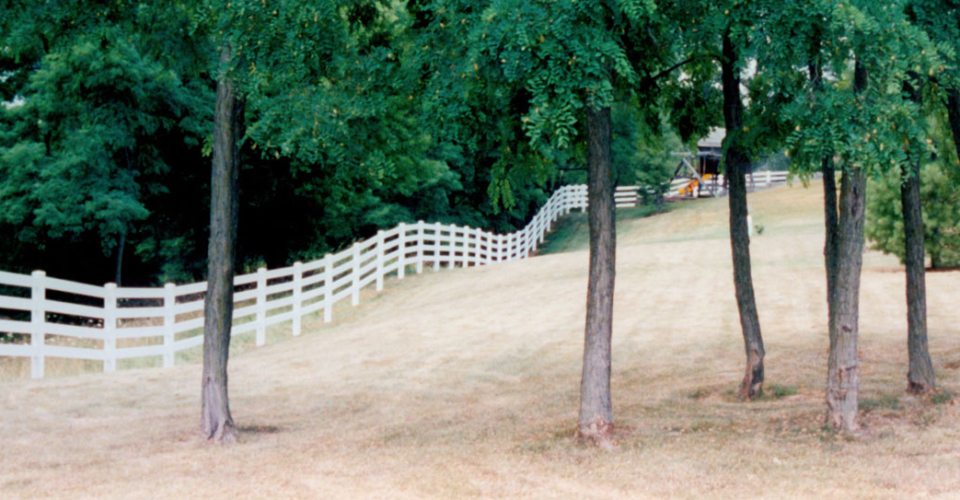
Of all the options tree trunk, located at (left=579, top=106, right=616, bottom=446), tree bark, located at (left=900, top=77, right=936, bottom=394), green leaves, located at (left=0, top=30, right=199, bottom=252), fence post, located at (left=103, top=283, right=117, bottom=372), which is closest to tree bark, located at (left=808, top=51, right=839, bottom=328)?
tree bark, located at (left=900, top=77, right=936, bottom=394)

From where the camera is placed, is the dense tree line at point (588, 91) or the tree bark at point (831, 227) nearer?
the dense tree line at point (588, 91)

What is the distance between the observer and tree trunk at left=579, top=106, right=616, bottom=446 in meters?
8.84

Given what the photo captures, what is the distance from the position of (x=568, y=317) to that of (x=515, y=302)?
2.55m

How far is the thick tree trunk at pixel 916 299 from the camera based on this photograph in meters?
10.3

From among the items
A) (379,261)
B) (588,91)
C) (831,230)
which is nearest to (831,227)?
(831,230)

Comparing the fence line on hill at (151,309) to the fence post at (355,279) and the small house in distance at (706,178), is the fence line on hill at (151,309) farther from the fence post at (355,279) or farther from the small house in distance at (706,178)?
the small house in distance at (706,178)

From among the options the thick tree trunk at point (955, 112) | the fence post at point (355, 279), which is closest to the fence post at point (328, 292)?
the fence post at point (355, 279)

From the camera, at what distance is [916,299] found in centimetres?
1048

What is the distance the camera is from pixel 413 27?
31.5 feet

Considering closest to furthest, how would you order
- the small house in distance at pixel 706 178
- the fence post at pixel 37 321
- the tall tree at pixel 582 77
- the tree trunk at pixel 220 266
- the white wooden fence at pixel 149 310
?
the tall tree at pixel 582 77 < the tree trunk at pixel 220 266 < the fence post at pixel 37 321 < the white wooden fence at pixel 149 310 < the small house in distance at pixel 706 178

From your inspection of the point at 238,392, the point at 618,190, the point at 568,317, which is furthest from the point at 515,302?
the point at 618,190

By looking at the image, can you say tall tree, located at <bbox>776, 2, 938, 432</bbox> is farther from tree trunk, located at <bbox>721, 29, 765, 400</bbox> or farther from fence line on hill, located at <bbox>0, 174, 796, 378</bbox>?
fence line on hill, located at <bbox>0, 174, 796, 378</bbox>

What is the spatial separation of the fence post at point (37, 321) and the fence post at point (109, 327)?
937mm

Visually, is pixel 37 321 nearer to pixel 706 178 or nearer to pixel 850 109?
pixel 850 109
